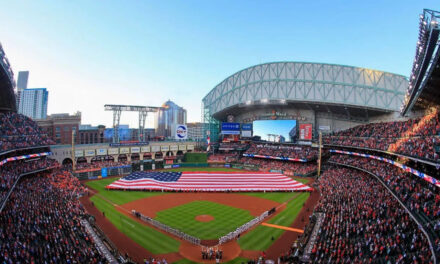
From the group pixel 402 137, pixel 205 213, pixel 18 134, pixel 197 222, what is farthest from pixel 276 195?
pixel 18 134

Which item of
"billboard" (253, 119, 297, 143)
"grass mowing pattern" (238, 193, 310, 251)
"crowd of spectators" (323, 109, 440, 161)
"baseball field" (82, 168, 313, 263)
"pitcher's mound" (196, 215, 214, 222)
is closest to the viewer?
"baseball field" (82, 168, 313, 263)

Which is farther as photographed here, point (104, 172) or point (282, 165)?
point (282, 165)

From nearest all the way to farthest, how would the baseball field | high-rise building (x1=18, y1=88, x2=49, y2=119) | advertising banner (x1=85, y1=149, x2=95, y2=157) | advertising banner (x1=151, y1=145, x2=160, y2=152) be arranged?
the baseball field → advertising banner (x1=85, y1=149, x2=95, y2=157) → advertising banner (x1=151, y1=145, x2=160, y2=152) → high-rise building (x1=18, y1=88, x2=49, y2=119)

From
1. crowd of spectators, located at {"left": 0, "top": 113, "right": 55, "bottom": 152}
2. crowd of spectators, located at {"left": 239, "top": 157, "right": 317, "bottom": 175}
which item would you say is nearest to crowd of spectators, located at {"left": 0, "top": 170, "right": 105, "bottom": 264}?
crowd of spectators, located at {"left": 0, "top": 113, "right": 55, "bottom": 152}

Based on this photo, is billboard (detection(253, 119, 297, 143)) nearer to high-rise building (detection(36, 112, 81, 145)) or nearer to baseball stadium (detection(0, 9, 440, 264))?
baseball stadium (detection(0, 9, 440, 264))

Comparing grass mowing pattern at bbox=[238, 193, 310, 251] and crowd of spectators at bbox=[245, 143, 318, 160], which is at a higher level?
crowd of spectators at bbox=[245, 143, 318, 160]

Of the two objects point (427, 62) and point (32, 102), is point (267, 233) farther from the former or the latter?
point (32, 102)
